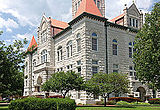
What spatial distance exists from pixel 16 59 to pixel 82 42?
17933 mm

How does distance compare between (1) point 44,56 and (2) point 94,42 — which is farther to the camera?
(1) point 44,56

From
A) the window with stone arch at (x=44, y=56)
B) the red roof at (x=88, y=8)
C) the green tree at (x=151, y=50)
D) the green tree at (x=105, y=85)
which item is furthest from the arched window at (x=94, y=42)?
the window with stone arch at (x=44, y=56)

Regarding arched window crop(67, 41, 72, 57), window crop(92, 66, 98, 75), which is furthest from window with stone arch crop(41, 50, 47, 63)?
window crop(92, 66, 98, 75)

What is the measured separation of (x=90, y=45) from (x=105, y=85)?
950 centimetres

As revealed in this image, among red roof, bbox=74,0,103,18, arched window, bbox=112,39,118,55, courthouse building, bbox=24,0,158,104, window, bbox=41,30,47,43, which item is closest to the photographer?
courthouse building, bbox=24,0,158,104

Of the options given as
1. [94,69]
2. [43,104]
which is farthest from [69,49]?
[43,104]

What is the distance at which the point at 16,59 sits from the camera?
1590cm

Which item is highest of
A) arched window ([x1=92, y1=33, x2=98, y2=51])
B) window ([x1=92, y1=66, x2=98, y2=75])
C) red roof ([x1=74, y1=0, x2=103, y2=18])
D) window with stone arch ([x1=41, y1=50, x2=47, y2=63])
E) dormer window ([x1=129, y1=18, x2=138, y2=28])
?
red roof ([x1=74, y1=0, x2=103, y2=18])

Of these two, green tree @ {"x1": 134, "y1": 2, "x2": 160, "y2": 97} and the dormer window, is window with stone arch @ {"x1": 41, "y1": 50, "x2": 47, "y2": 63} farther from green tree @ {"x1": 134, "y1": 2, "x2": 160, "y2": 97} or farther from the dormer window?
green tree @ {"x1": 134, "y1": 2, "x2": 160, "y2": 97}

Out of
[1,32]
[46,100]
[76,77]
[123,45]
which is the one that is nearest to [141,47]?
[76,77]

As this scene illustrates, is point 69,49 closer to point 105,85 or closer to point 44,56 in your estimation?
point 44,56

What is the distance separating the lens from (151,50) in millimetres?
19547

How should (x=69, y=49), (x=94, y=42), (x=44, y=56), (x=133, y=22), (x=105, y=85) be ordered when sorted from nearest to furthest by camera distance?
(x=105, y=85), (x=94, y=42), (x=69, y=49), (x=133, y=22), (x=44, y=56)

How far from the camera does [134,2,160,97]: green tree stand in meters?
19.2
